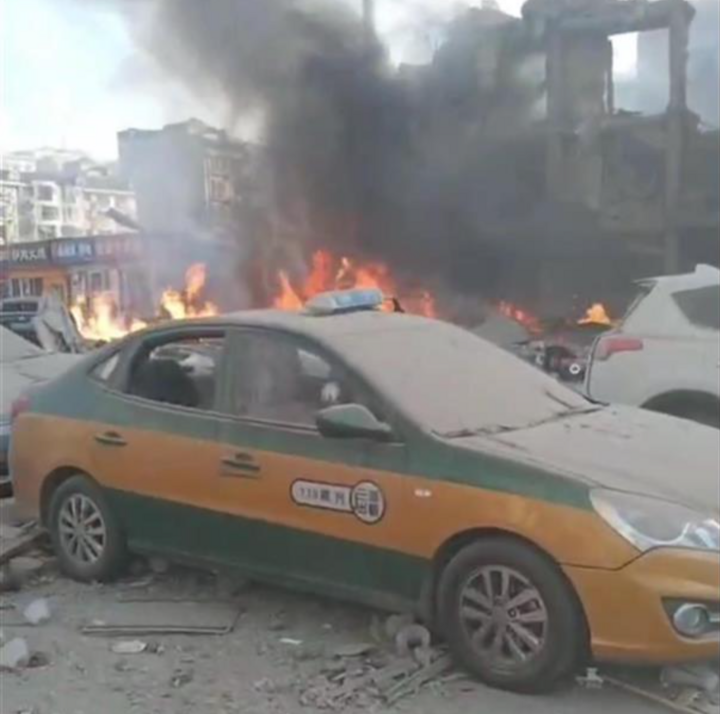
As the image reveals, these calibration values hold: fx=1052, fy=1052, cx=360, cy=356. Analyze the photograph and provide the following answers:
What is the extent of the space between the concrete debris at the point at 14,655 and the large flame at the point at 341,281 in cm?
2110

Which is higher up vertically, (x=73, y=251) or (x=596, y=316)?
(x=73, y=251)

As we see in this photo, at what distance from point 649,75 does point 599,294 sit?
5.67 metres

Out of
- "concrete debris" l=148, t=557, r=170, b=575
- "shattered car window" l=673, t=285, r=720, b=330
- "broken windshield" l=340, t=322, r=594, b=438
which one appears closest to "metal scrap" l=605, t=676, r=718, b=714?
"broken windshield" l=340, t=322, r=594, b=438

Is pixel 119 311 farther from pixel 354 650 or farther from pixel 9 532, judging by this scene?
pixel 354 650

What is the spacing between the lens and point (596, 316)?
22.8 meters

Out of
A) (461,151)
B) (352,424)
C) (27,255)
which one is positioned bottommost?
(352,424)

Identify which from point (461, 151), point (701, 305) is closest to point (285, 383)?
point (701, 305)

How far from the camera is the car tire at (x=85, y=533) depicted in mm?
4918

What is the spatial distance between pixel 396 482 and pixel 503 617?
62 centimetres

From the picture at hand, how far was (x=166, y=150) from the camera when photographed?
1009 inches

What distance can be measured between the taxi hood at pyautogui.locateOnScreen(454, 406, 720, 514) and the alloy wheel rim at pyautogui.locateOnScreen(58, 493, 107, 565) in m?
2.01

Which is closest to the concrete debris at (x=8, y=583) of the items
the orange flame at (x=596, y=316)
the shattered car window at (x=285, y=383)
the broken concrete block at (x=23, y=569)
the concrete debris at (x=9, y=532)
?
the broken concrete block at (x=23, y=569)

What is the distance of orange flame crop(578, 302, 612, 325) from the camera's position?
21.7 m

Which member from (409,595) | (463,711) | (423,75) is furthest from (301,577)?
(423,75)
